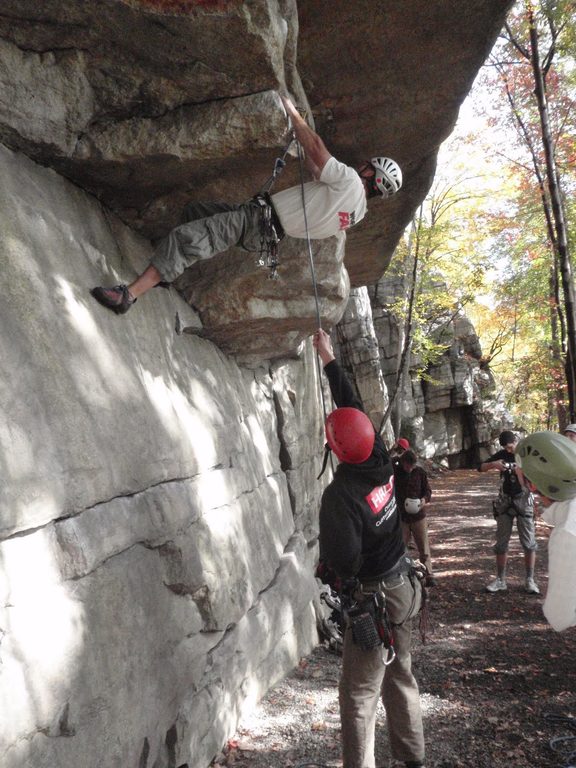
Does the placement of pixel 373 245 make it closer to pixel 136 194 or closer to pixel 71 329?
pixel 136 194

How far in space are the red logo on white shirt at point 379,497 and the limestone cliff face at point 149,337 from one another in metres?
1.22

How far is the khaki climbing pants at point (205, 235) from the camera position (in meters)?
4.00

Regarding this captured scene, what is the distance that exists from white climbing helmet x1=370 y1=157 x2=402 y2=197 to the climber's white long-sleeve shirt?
3207 millimetres

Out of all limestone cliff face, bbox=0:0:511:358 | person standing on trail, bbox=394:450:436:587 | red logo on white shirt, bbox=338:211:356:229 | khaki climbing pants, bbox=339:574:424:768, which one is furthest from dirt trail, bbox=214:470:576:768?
red logo on white shirt, bbox=338:211:356:229

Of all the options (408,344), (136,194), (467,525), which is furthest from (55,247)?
(408,344)

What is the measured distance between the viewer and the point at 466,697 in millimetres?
4812

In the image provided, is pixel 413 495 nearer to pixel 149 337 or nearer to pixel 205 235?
pixel 149 337

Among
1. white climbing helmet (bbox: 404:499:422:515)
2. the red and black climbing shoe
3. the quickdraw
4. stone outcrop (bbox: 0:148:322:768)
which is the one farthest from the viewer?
white climbing helmet (bbox: 404:499:422:515)

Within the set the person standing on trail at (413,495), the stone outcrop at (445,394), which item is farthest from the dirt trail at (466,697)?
the stone outcrop at (445,394)

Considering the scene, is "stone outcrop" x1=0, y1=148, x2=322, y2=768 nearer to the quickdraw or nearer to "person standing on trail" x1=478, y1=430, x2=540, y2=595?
the quickdraw

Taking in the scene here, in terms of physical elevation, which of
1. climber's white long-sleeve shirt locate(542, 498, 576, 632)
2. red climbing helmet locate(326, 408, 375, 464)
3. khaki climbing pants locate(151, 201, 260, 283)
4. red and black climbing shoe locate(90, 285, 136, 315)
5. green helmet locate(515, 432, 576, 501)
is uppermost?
khaki climbing pants locate(151, 201, 260, 283)

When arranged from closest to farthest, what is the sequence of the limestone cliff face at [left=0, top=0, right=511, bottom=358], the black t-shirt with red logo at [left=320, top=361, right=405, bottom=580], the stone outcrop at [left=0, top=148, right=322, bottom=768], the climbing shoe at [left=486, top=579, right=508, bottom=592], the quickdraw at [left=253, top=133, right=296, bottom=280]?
the stone outcrop at [left=0, top=148, right=322, bottom=768], the limestone cliff face at [left=0, top=0, right=511, bottom=358], the black t-shirt with red logo at [left=320, top=361, right=405, bottom=580], the quickdraw at [left=253, top=133, right=296, bottom=280], the climbing shoe at [left=486, top=579, right=508, bottom=592]

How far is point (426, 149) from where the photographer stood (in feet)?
18.6

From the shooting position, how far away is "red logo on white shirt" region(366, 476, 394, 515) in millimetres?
3574
